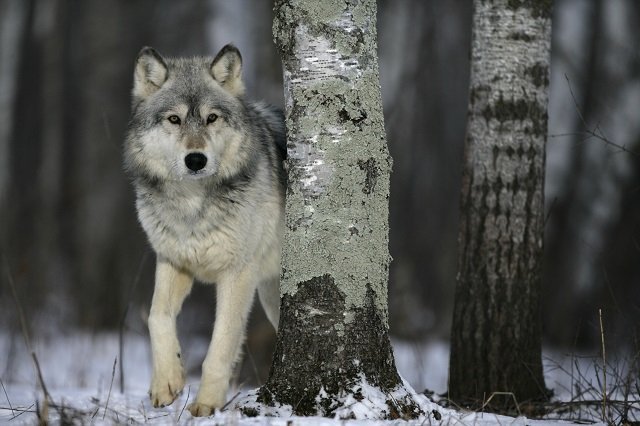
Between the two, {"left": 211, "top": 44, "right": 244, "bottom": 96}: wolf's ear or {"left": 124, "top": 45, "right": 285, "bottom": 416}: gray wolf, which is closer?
{"left": 124, "top": 45, "right": 285, "bottom": 416}: gray wolf

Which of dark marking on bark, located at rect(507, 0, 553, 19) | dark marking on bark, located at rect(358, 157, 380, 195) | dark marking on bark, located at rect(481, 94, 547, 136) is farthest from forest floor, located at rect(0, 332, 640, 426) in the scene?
dark marking on bark, located at rect(507, 0, 553, 19)

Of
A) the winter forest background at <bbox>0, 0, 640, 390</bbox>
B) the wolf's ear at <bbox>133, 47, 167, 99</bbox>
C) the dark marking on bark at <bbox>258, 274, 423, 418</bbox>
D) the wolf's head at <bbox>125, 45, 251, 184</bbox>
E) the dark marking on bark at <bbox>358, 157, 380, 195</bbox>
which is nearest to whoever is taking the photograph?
the dark marking on bark at <bbox>258, 274, 423, 418</bbox>

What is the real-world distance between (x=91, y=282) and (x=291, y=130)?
10.8 metres

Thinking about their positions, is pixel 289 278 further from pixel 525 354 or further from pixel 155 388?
pixel 525 354

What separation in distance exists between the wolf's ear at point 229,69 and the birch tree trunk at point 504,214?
5.18ft

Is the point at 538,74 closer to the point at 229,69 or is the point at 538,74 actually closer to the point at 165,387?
the point at 229,69

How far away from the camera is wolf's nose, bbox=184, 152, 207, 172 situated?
4.35 m

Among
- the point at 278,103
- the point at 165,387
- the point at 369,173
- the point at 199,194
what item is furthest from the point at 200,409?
the point at 278,103

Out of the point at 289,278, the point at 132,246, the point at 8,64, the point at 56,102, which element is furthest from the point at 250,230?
the point at 8,64

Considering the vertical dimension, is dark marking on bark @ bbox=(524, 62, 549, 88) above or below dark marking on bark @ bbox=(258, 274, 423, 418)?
above

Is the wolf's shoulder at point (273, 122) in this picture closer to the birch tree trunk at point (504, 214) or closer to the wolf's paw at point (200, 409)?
the birch tree trunk at point (504, 214)

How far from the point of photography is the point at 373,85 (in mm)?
3836

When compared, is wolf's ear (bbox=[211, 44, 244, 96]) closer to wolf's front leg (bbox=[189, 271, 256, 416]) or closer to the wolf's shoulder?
the wolf's shoulder

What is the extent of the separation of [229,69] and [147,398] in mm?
2219
